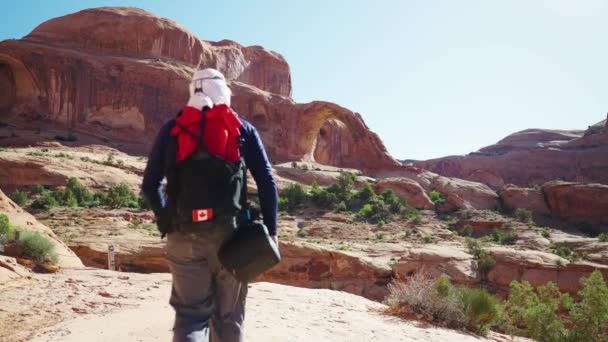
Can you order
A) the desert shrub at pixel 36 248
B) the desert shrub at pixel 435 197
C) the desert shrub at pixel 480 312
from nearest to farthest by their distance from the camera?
the desert shrub at pixel 480 312, the desert shrub at pixel 36 248, the desert shrub at pixel 435 197

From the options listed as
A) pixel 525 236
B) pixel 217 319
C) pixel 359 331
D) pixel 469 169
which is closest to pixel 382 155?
pixel 525 236

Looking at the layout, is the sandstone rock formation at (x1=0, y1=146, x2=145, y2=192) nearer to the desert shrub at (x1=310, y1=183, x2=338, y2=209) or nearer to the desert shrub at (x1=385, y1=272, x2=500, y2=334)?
the desert shrub at (x1=310, y1=183, x2=338, y2=209)

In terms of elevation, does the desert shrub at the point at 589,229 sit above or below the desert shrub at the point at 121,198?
below

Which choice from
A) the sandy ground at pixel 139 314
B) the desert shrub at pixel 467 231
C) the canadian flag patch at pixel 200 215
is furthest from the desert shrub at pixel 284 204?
the canadian flag patch at pixel 200 215

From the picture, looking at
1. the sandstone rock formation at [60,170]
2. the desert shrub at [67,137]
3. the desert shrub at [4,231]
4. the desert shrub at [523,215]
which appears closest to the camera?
the desert shrub at [4,231]

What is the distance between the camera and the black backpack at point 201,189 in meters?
2.24

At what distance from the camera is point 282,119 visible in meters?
41.7

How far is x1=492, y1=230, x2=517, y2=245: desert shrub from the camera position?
21.6 metres

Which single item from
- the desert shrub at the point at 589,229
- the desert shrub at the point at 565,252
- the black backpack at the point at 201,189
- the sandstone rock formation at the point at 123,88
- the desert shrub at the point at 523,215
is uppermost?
the sandstone rock formation at the point at 123,88

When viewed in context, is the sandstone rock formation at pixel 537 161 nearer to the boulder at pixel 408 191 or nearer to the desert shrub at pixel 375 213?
the boulder at pixel 408 191

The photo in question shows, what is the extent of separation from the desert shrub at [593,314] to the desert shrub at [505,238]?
50.6ft


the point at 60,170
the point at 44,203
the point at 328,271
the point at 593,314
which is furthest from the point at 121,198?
the point at 593,314

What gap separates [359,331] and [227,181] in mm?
3430

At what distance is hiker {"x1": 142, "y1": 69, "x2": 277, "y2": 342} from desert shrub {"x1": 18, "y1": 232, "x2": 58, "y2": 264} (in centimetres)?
606
